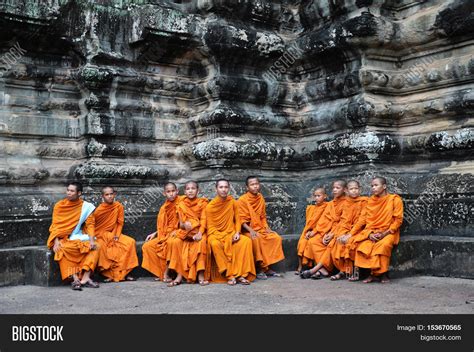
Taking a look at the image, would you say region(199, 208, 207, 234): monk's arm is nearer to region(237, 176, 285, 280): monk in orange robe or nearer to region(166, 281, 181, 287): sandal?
region(237, 176, 285, 280): monk in orange robe

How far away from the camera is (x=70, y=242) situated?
822 cm

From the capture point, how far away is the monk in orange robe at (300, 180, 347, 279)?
906cm

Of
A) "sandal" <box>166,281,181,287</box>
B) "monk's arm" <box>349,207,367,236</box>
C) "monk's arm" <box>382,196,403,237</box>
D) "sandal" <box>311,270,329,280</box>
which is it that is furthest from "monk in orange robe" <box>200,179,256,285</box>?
"monk's arm" <box>382,196,403,237</box>

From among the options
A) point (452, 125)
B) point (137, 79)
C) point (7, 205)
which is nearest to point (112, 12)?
point (137, 79)

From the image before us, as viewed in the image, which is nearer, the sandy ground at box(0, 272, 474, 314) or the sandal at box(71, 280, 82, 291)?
the sandy ground at box(0, 272, 474, 314)

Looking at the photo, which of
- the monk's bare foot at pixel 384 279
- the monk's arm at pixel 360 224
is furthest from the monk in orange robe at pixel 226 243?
the monk's bare foot at pixel 384 279

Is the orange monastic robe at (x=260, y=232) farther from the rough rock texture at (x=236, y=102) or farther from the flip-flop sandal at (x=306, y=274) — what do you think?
the rough rock texture at (x=236, y=102)

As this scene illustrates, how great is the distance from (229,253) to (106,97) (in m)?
3.14

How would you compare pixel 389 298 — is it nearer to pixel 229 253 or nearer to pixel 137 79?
pixel 229 253

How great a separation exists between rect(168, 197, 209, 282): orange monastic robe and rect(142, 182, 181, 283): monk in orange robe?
0.18 metres

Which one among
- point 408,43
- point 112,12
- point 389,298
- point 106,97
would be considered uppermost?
point 112,12

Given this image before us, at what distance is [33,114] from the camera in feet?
31.1

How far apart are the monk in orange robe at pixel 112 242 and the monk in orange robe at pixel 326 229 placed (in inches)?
94.2

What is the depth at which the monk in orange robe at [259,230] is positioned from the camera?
9.05m
